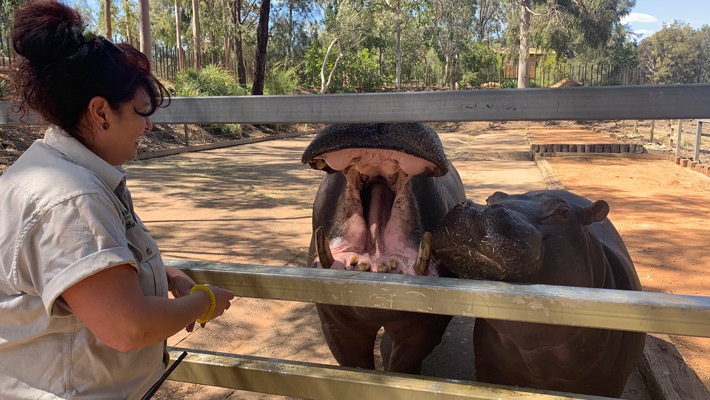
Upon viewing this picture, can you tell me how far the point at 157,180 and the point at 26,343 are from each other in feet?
30.8

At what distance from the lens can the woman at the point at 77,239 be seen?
1163 millimetres

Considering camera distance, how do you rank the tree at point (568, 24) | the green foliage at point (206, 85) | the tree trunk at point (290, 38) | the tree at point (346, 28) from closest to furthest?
the green foliage at point (206, 85), the tree at point (346, 28), the tree at point (568, 24), the tree trunk at point (290, 38)

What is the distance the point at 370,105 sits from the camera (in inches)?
63.7

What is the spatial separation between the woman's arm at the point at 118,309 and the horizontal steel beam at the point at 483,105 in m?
0.74

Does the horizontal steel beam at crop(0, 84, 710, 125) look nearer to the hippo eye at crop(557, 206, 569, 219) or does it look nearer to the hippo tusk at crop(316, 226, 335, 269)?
the hippo tusk at crop(316, 226, 335, 269)

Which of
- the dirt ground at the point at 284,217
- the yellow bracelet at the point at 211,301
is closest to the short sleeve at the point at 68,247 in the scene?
the yellow bracelet at the point at 211,301

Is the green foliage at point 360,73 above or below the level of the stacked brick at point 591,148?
above

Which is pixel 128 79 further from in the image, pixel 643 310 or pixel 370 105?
pixel 643 310

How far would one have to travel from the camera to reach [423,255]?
210cm

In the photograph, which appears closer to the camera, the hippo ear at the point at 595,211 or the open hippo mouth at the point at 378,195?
the open hippo mouth at the point at 378,195

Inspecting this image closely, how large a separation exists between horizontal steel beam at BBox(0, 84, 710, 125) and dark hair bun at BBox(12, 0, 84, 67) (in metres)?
0.59

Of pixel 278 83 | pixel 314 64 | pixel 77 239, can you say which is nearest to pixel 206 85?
pixel 278 83

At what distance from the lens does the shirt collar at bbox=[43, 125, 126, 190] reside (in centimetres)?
131

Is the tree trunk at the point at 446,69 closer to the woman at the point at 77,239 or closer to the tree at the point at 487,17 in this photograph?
the tree at the point at 487,17
